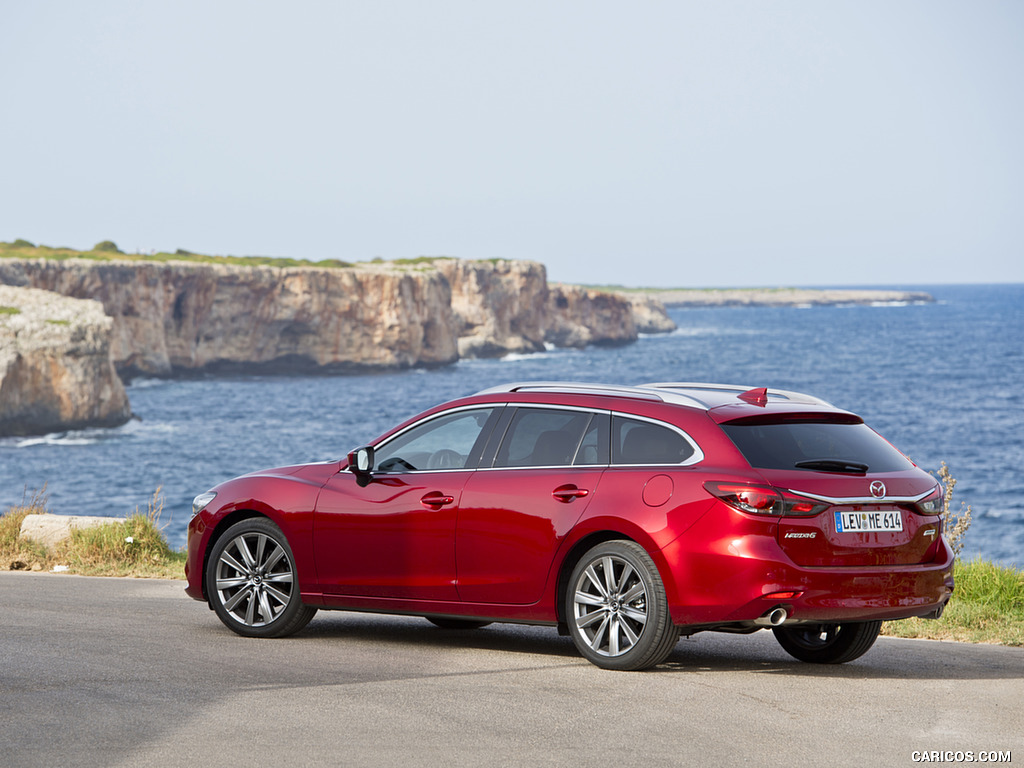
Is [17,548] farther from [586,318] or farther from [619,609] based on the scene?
[586,318]

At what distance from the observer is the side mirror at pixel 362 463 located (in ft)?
24.9

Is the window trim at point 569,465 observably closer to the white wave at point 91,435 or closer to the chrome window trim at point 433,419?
the chrome window trim at point 433,419

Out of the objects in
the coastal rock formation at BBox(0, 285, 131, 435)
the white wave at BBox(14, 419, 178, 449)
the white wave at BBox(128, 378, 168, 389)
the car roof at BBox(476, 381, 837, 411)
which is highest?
the car roof at BBox(476, 381, 837, 411)

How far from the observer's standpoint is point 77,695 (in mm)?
5957

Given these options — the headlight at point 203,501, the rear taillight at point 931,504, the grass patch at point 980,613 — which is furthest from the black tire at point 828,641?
the headlight at point 203,501

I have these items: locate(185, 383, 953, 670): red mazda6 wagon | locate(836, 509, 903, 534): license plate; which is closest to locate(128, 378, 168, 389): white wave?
locate(185, 383, 953, 670): red mazda6 wagon

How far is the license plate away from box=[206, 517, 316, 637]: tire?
356cm

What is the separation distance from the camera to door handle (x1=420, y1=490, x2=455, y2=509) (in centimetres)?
733

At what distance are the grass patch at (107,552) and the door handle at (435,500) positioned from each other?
5042 mm

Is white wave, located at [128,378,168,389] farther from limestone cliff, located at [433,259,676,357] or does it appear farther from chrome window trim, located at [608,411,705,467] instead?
chrome window trim, located at [608,411,705,467]

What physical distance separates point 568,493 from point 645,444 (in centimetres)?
52

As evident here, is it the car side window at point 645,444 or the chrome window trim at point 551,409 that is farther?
the chrome window trim at point 551,409

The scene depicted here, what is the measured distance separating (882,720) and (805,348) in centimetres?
12287

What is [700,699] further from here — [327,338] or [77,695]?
[327,338]
